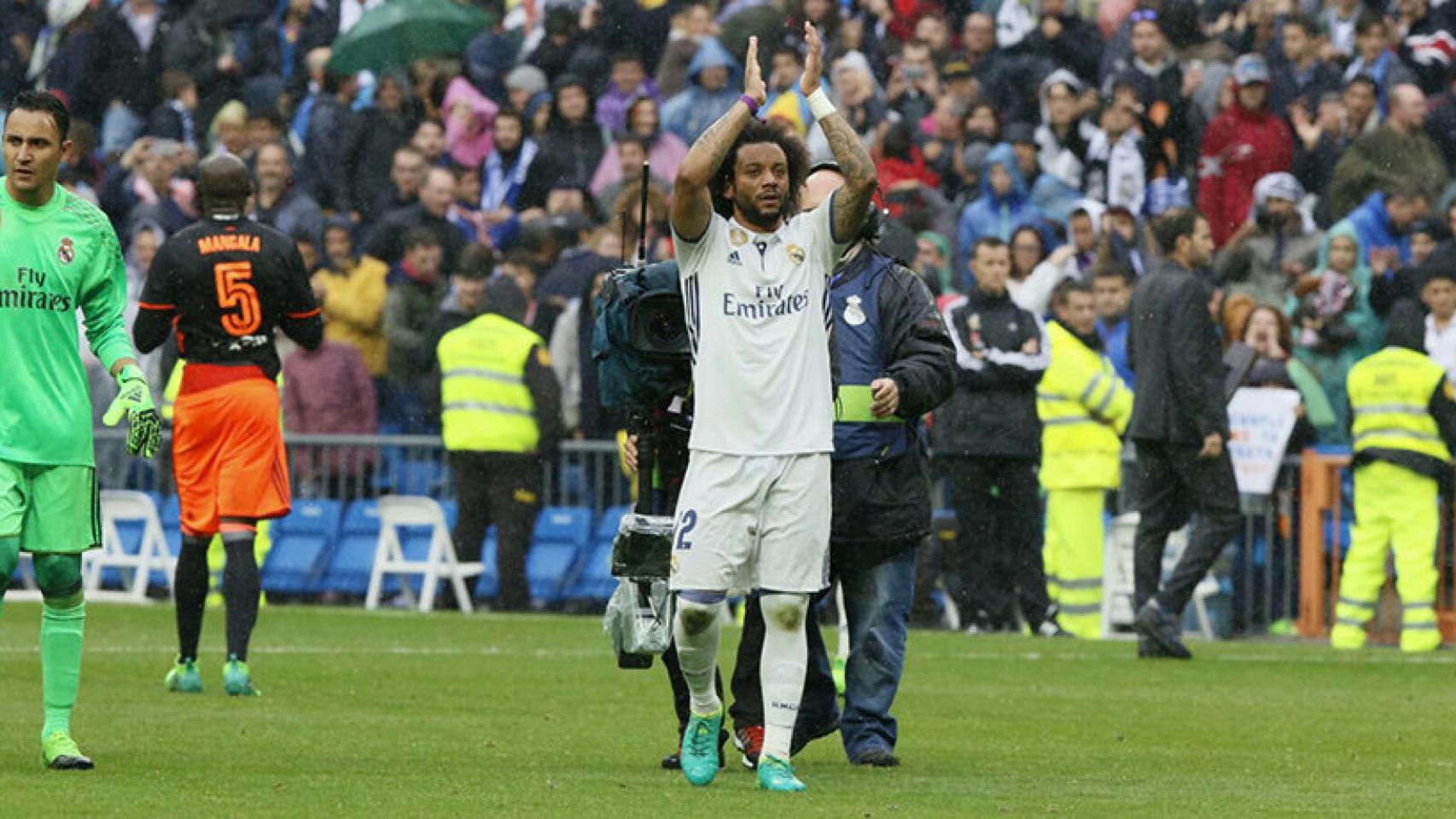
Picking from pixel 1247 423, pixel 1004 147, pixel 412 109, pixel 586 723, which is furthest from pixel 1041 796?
pixel 412 109

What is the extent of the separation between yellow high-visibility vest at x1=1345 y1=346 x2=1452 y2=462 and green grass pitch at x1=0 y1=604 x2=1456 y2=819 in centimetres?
134

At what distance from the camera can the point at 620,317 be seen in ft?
34.0

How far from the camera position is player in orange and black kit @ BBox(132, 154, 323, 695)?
14.1 metres

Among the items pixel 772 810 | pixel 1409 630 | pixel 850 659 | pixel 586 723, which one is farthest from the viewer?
pixel 1409 630

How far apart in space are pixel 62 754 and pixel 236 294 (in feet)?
13.7

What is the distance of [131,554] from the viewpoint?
23.8 metres

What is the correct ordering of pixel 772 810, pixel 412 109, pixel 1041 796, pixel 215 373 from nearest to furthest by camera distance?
pixel 772 810 < pixel 1041 796 < pixel 215 373 < pixel 412 109

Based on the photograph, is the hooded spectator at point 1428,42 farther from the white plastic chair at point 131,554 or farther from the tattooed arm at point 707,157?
the tattooed arm at point 707,157

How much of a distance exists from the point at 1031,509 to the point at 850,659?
9280 mm

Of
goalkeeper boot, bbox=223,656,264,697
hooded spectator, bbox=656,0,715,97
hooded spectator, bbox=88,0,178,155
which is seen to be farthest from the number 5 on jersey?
hooded spectator, bbox=88,0,178,155

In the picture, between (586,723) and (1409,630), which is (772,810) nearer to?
(586,723)

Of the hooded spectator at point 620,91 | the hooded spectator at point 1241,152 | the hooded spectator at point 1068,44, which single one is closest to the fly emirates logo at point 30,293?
the hooded spectator at point 1241,152

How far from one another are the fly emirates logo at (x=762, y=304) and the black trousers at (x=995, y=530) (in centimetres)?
1052

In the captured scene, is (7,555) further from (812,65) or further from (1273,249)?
(1273,249)
